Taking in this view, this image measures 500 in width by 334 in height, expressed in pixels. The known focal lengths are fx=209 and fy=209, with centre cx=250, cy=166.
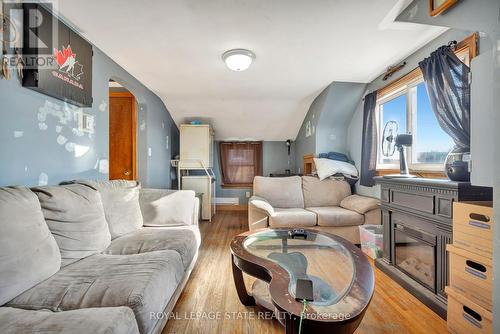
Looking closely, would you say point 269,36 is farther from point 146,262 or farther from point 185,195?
point 146,262

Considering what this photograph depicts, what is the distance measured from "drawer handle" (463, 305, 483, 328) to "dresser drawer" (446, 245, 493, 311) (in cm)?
7

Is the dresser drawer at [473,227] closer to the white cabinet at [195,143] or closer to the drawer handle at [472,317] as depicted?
the drawer handle at [472,317]

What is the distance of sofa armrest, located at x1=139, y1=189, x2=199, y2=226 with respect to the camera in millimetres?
2107

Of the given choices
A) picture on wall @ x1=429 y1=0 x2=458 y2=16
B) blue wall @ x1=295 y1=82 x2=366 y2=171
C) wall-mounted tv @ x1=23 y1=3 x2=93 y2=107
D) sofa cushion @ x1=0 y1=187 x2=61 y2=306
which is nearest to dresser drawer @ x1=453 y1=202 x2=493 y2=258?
picture on wall @ x1=429 y1=0 x2=458 y2=16

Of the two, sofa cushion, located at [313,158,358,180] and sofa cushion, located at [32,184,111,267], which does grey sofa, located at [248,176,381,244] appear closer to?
sofa cushion, located at [313,158,358,180]

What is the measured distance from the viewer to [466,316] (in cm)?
122

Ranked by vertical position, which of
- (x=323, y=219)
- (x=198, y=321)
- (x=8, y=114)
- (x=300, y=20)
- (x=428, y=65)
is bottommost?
(x=198, y=321)

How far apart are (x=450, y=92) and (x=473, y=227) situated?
3.60 feet

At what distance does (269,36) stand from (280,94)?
1.55 m

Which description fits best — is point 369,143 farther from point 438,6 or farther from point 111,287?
point 111,287

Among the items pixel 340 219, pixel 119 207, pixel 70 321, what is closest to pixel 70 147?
pixel 119 207

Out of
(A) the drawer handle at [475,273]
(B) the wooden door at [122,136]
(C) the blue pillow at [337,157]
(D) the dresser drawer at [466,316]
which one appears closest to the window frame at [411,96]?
(C) the blue pillow at [337,157]

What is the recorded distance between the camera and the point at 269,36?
187 cm

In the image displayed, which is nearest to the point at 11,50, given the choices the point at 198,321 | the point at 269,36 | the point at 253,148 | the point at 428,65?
the point at 269,36
